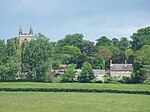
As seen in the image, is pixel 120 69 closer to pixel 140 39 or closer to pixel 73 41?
pixel 140 39

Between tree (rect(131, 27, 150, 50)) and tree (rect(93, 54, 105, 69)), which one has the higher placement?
tree (rect(131, 27, 150, 50))

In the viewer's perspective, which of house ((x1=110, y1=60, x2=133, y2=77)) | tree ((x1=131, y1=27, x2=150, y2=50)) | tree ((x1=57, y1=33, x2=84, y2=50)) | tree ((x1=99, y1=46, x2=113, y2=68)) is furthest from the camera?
tree ((x1=57, y1=33, x2=84, y2=50))

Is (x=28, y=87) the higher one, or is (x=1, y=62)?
(x=1, y=62)

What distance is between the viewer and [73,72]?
62.5 m

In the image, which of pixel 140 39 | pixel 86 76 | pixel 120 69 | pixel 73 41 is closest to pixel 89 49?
pixel 73 41

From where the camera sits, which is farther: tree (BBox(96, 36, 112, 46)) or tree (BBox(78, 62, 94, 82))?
tree (BBox(96, 36, 112, 46))

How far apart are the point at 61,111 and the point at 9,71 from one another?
1550 inches

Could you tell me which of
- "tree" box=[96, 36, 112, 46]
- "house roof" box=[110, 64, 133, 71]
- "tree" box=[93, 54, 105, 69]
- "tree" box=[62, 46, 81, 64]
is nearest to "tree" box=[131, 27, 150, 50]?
"tree" box=[96, 36, 112, 46]

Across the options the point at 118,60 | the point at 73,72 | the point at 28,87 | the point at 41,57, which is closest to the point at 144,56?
the point at 73,72

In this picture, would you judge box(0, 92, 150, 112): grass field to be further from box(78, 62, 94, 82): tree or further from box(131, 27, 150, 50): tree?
box(131, 27, 150, 50): tree

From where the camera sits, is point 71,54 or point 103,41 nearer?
point 71,54

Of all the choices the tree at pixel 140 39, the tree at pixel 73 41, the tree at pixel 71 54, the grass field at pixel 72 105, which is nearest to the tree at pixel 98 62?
the tree at pixel 71 54

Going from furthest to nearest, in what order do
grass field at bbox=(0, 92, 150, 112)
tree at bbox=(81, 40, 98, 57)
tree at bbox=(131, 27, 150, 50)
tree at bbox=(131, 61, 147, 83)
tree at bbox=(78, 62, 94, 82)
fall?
tree at bbox=(131, 27, 150, 50)
tree at bbox=(81, 40, 98, 57)
tree at bbox=(78, 62, 94, 82)
tree at bbox=(131, 61, 147, 83)
grass field at bbox=(0, 92, 150, 112)

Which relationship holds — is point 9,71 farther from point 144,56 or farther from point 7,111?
point 7,111
